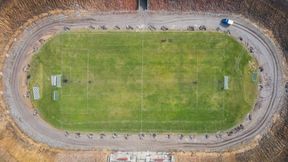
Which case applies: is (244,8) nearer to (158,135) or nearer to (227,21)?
(227,21)

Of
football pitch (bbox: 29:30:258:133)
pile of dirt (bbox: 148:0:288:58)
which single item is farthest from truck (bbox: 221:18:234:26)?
football pitch (bbox: 29:30:258:133)

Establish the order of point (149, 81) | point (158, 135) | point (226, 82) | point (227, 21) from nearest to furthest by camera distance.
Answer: point (226, 82) < point (227, 21) < point (149, 81) < point (158, 135)

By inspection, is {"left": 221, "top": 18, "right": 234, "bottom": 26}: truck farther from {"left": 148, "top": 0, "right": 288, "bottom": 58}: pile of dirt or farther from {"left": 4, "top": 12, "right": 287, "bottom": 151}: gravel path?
{"left": 148, "top": 0, "right": 288, "bottom": 58}: pile of dirt

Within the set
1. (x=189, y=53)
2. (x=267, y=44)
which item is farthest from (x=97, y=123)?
(x=267, y=44)

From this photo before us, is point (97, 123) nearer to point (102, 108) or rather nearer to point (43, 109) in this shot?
point (102, 108)

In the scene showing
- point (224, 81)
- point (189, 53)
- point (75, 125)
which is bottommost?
point (75, 125)

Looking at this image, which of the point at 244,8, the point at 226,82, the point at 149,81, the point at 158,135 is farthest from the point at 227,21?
the point at 158,135
